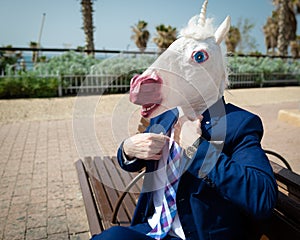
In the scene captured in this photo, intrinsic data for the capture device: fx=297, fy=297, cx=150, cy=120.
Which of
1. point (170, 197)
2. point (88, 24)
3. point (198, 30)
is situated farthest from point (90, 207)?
point (88, 24)

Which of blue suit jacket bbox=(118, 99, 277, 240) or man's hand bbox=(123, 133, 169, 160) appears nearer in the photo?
blue suit jacket bbox=(118, 99, 277, 240)

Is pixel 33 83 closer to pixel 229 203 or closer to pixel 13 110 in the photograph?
pixel 13 110

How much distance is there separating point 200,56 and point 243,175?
0.56 metres

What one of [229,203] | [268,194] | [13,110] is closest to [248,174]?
[268,194]

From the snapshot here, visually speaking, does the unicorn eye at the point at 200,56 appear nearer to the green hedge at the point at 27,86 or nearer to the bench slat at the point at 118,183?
the bench slat at the point at 118,183

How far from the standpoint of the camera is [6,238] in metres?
2.49

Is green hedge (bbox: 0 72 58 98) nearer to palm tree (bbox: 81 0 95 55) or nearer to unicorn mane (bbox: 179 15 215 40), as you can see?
palm tree (bbox: 81 0 95 55)

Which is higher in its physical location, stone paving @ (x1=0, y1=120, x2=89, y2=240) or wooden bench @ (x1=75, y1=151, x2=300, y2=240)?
wooden bench @ (x1=75, y1=151, x2=300, y2=240)

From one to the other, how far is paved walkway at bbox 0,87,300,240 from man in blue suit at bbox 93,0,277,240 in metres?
0.19

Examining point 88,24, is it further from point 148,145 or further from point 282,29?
point 148,145

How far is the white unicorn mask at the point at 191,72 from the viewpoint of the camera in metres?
1.35

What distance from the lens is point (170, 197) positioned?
4.89 feet

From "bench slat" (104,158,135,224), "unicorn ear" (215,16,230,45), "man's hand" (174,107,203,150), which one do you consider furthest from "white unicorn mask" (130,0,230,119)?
"bench slat" (104,158,135,224)

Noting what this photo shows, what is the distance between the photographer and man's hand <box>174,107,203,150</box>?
4.07 feet
